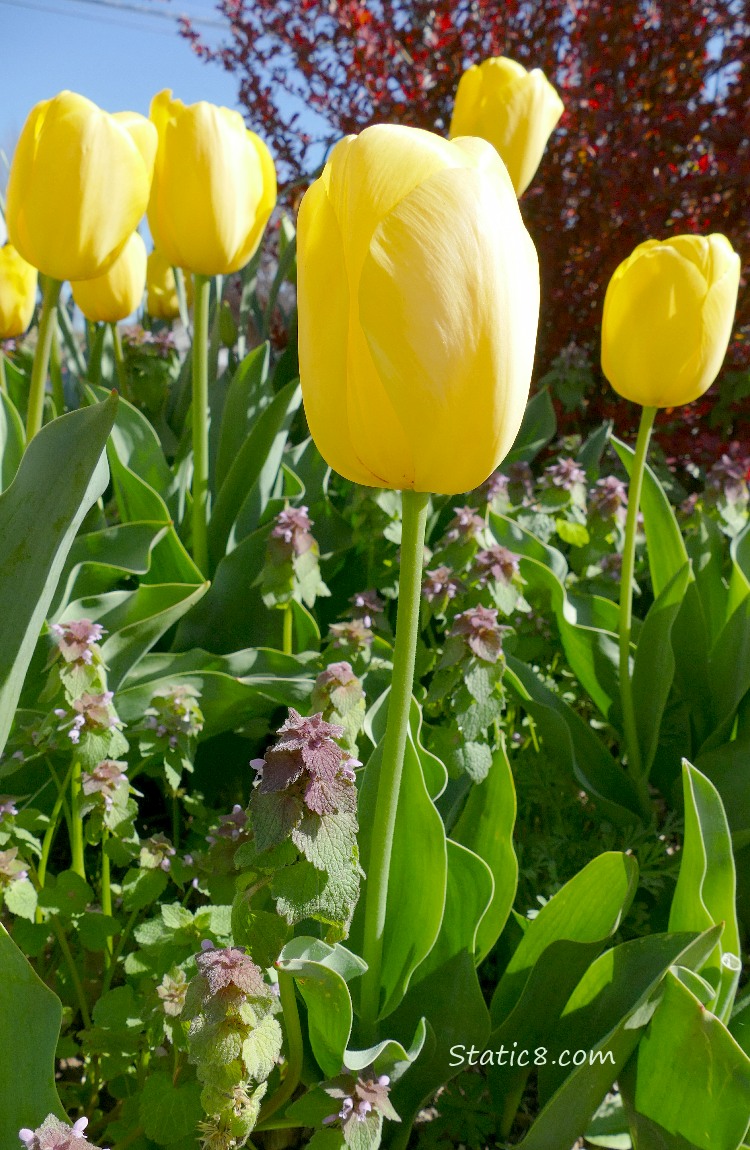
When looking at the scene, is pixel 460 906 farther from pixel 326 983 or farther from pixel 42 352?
pixel 42 352

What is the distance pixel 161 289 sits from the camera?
2785 millimetres

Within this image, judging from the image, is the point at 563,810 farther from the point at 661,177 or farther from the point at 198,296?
the point at 661,177

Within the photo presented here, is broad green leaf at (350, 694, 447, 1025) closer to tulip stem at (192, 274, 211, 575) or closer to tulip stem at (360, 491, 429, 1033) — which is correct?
tulip stem at (360, 491, 429, 1033)

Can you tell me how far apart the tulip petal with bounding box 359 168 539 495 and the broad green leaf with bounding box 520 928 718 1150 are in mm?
563

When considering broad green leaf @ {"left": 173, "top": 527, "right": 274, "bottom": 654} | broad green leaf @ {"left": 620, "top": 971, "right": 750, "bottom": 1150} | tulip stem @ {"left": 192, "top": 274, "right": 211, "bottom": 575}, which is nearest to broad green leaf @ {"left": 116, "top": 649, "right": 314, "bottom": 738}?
broad green leaf @ {"left": 173, "top": 527, "right": 274, "bottom": 654}

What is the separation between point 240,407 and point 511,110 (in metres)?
0.84

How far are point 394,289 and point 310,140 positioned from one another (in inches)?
116

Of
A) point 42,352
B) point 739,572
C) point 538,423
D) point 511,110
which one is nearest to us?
point 42,352

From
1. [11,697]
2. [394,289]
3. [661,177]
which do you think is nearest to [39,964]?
[11,697]

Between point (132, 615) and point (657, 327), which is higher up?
point (657, 327)

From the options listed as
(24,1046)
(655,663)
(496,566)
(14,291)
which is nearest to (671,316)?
(496,566)

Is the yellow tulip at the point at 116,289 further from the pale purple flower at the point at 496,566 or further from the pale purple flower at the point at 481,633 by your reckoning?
the pale purple flower at the point at 481,633

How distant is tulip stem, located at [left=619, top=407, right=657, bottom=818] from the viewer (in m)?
1.37

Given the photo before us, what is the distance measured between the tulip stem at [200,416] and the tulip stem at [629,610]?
709 mm
